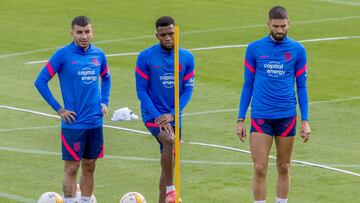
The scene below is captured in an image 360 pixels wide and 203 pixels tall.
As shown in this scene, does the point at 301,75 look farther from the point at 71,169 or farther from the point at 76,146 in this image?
the point at 71,169

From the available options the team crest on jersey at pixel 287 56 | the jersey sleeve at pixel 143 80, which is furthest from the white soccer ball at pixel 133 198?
the team crest on jersey at pixel 287 56

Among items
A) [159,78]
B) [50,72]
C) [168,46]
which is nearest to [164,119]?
[159,78]

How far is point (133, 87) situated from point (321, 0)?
15.4 m

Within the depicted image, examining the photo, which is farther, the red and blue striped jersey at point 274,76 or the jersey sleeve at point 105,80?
the jersey sleeve at point 105,80

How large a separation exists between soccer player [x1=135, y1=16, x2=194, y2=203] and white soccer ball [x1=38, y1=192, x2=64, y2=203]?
1.35 metres

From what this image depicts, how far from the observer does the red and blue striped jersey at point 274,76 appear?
14539mm

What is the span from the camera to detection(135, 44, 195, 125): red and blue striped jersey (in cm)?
1512

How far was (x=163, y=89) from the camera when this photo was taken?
49.8ft

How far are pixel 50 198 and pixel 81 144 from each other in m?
0.94

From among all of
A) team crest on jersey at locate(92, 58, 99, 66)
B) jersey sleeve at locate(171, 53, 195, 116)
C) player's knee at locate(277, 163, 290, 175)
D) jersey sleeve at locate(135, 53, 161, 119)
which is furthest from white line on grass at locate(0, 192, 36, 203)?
player's knee at locate(277, 163, 290, 175)

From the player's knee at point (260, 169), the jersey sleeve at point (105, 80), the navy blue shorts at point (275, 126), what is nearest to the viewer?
the player's knee at point (260, 169)

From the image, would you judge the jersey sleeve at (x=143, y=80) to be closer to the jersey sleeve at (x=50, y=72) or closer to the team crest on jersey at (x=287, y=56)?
the jersey sleeve at (x=50, y=72)

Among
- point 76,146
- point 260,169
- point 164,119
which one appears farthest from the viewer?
point 164,119

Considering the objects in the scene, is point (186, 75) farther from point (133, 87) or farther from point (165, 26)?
point (133, 87)
